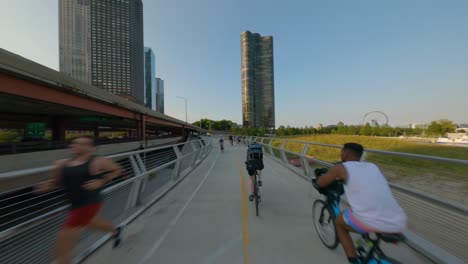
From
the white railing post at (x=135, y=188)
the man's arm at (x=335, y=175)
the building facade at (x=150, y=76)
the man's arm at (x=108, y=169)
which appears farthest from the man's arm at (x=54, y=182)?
the building facade at (x=150, y=76)

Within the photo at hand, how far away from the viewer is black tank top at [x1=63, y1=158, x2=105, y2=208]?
2013 mm

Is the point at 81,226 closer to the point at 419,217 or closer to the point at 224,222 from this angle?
the point at 224,222

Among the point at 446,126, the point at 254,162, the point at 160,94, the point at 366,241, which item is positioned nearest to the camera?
the point at 366,241

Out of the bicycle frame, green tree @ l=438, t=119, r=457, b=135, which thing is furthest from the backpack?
green tree @ l=438, t=119, r=457, b=135

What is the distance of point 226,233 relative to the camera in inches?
124

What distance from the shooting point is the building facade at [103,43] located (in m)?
55.4

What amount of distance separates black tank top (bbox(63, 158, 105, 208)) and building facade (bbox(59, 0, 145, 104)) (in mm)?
63128

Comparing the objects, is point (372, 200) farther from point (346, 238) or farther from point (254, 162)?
point (254, 162)

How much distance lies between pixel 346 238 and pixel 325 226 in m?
0.94

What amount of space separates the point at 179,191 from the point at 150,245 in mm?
2477

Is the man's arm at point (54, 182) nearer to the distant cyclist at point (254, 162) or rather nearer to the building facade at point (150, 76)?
the distant cyclist at point (254, 162)

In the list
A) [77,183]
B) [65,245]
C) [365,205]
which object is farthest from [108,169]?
[365,205]

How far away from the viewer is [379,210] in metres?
1.69

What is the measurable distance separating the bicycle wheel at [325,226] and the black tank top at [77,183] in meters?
3.06
